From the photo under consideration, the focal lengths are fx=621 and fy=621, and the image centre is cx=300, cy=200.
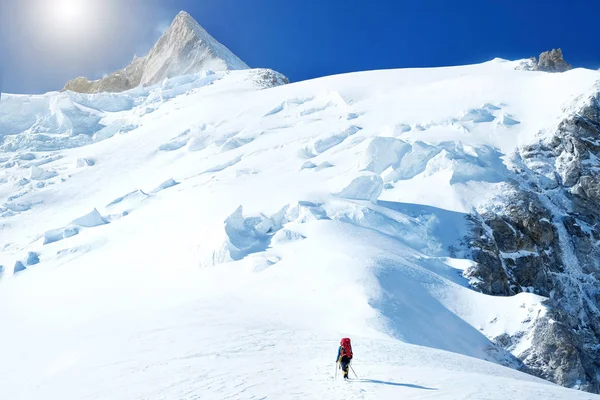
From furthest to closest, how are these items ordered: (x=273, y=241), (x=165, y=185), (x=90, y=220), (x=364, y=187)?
(x=165, y=185), (x=90, y=220), (x=364, y=187), (x=273, y=241)

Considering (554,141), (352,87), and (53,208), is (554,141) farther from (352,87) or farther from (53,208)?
(53,208)

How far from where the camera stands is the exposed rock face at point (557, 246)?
26.3m

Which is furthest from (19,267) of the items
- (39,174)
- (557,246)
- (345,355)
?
(557,246)

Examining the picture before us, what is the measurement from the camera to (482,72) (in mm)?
59531

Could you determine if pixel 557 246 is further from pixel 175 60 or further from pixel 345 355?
pixel 175 60

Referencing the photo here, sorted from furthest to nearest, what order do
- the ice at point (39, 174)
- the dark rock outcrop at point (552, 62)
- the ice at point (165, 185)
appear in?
the dark rock outcrop at point (552, 62) < the ice at point (39, 174) < the ice at point (165, 185)

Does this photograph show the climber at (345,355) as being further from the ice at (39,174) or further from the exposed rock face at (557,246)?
the ice at (39,174)

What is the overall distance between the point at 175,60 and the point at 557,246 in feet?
234

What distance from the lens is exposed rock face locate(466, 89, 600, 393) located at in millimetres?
26328

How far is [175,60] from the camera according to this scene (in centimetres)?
9406

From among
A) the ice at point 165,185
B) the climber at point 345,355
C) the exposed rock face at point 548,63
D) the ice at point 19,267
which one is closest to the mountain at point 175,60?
the exposed rock face at point 548,63

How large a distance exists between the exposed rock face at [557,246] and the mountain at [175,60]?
56.9 metres

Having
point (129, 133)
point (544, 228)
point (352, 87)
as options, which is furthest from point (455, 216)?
point (129, 133)

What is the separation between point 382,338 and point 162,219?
19181 millimetres
